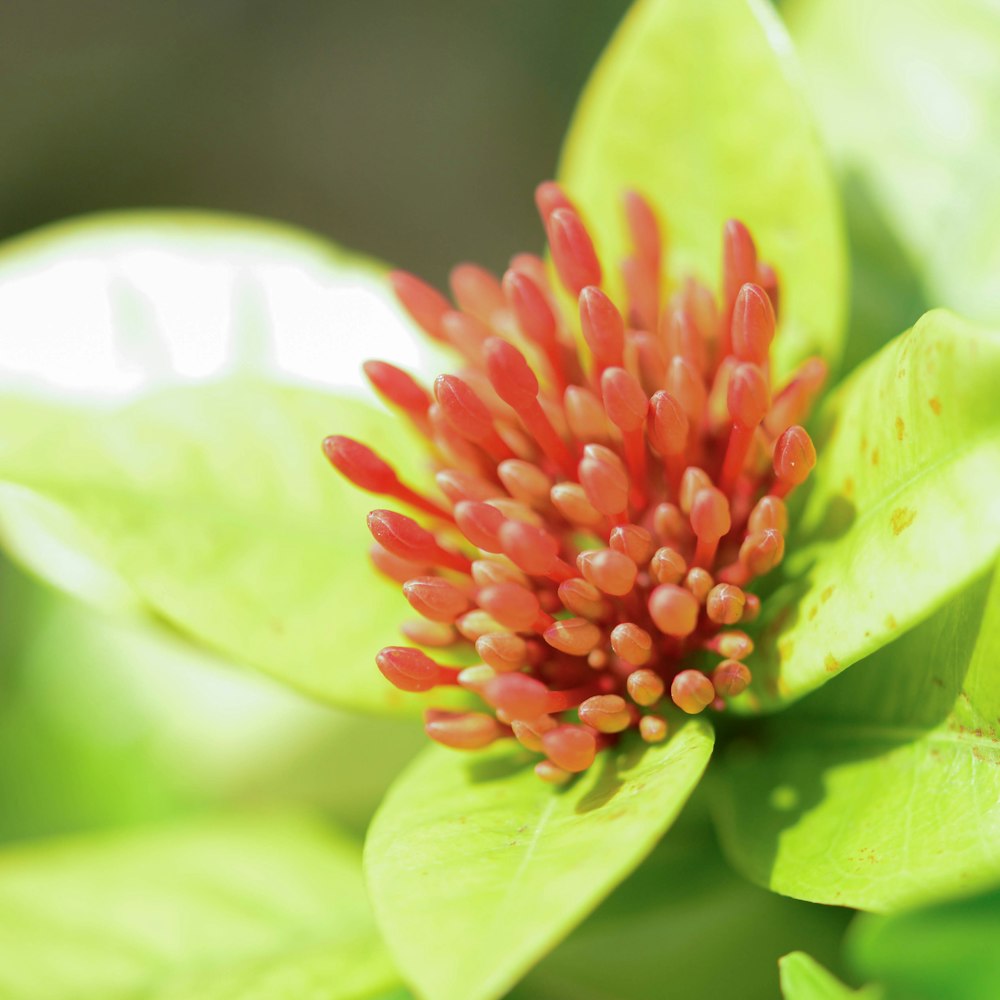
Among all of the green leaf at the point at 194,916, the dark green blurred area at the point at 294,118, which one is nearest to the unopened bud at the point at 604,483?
the green leaf at the point at 194,916

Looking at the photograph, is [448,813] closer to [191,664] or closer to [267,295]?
[267,295]

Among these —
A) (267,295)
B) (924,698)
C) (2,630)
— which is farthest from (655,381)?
(2,630)

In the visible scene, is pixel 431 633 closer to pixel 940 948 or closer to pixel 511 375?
pixel 511 375

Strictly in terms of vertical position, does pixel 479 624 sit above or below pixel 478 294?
below

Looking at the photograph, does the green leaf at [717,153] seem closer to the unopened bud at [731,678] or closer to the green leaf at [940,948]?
the unopened bud at [731,678]

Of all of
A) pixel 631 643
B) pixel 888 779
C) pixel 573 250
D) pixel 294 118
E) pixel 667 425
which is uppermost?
pixel 294 118

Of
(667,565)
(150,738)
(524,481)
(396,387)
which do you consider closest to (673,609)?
(667,565)

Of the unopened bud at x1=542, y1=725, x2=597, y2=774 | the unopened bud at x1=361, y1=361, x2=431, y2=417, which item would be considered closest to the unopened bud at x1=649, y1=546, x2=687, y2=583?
the unopened bud at x1=542, y1=725, x2=597, y2=774
